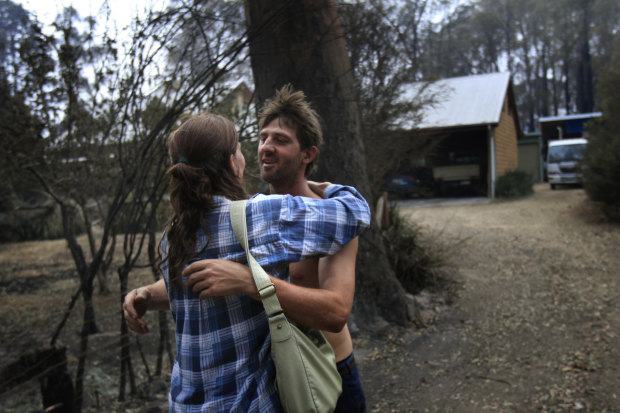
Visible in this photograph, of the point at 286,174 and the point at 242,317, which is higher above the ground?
the point at 286,174

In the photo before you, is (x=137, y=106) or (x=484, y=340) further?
(x=484, y=340)

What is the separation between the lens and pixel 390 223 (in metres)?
7.08

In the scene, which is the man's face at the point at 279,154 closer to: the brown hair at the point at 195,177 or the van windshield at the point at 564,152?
the brown hair at the point at 195,177

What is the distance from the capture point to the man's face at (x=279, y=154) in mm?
1849

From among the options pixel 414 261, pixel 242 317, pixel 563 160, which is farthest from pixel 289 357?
pixel 563 160

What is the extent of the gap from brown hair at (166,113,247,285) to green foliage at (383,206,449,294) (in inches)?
195

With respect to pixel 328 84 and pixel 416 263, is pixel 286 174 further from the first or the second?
pixel 416 263

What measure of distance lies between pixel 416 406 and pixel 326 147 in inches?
92.1

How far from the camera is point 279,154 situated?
1849 mm

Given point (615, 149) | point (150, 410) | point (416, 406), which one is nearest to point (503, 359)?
point (416, 406)

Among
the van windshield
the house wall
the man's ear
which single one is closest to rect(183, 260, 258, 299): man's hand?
the man's ear

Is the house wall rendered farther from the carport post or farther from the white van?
the carport post

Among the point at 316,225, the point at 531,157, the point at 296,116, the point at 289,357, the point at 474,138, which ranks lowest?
the point at 531,157

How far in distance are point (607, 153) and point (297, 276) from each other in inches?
421
